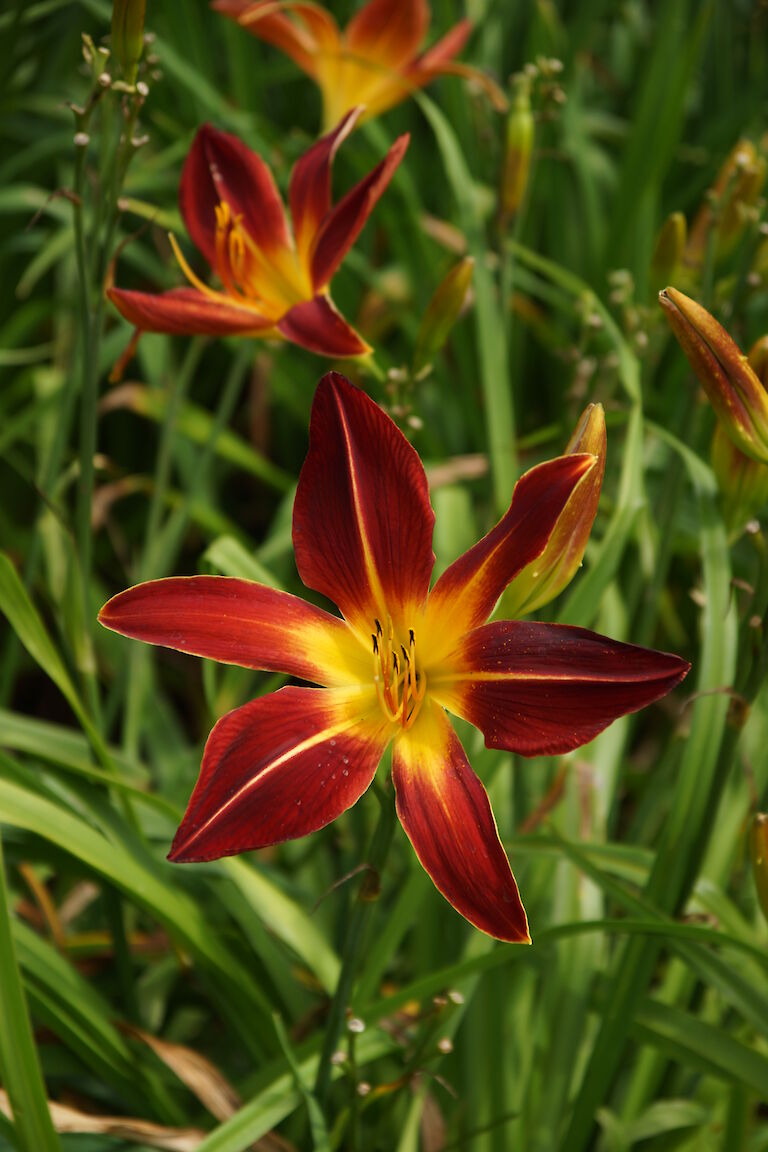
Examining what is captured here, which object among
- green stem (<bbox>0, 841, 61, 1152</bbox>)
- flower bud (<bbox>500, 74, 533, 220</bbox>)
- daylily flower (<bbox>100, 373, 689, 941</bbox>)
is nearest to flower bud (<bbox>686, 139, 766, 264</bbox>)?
flower bud (<bbox>500, 74, 533, 220</bbox>)

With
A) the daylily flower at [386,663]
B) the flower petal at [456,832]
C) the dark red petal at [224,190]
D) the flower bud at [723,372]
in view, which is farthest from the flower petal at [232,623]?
the dark red petal at [224,190]

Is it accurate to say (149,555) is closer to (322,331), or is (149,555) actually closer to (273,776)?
(322,331)

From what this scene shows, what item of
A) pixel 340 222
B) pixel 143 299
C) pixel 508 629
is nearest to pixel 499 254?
pixel 340 222

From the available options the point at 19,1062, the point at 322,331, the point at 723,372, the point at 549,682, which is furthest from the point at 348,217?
the point at 19,1062

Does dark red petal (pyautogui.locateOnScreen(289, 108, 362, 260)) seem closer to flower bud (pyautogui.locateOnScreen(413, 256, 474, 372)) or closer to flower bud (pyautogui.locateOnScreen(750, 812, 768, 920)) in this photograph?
flower bud (pyautogui.locateOnScreen(413, 256, 474, 372))

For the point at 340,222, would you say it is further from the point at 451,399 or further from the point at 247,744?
the point at 451,399

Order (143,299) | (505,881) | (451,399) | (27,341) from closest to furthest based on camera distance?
1. (505,881)
2. (143,299)
3. (451,399)
4. (27,341)
